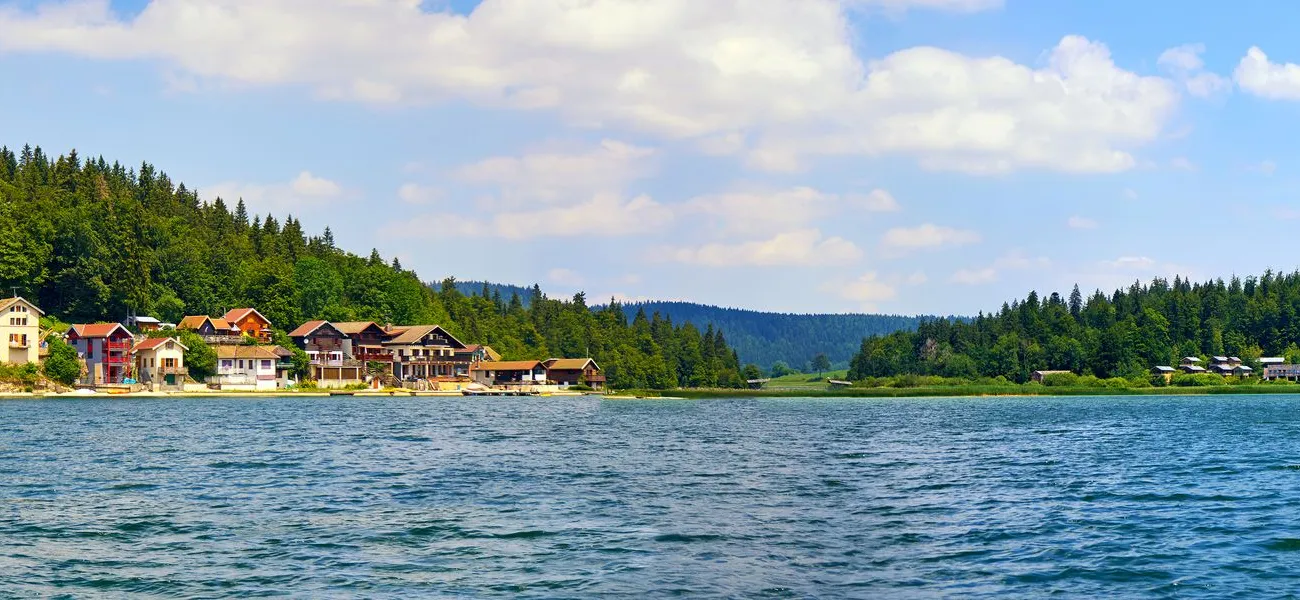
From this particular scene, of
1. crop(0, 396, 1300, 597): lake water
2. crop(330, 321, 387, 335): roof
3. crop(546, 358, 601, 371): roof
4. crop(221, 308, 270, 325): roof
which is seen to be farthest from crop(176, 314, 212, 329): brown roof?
crop(0, 396, 1300, 597): lake water

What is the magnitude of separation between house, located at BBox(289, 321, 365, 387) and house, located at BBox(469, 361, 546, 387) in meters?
21.2

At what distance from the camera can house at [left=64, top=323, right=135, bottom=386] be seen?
5541 inches

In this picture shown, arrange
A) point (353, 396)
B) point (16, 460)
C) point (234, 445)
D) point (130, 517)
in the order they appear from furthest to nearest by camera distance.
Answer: point (353, 396), point (234, 445), point (16, 460), point (130, 517)

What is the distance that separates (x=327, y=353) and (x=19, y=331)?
140 ft

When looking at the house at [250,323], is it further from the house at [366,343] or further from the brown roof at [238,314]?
the house at [366,343]

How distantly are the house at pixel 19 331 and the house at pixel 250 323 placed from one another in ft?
87.0

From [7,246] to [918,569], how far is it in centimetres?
16230

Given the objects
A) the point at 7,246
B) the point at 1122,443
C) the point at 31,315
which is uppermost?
the point at 7,246

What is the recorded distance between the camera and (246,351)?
15050 cm

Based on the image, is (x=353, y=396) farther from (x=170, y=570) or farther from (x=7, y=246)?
(x=170, y=570)

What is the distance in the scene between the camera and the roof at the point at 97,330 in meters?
140

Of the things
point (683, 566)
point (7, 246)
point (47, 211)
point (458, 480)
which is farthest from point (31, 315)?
point (683, 566)

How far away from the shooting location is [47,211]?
545ft

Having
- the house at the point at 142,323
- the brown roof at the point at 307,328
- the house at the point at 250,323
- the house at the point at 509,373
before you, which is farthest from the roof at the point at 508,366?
the house at the point at 142,323
